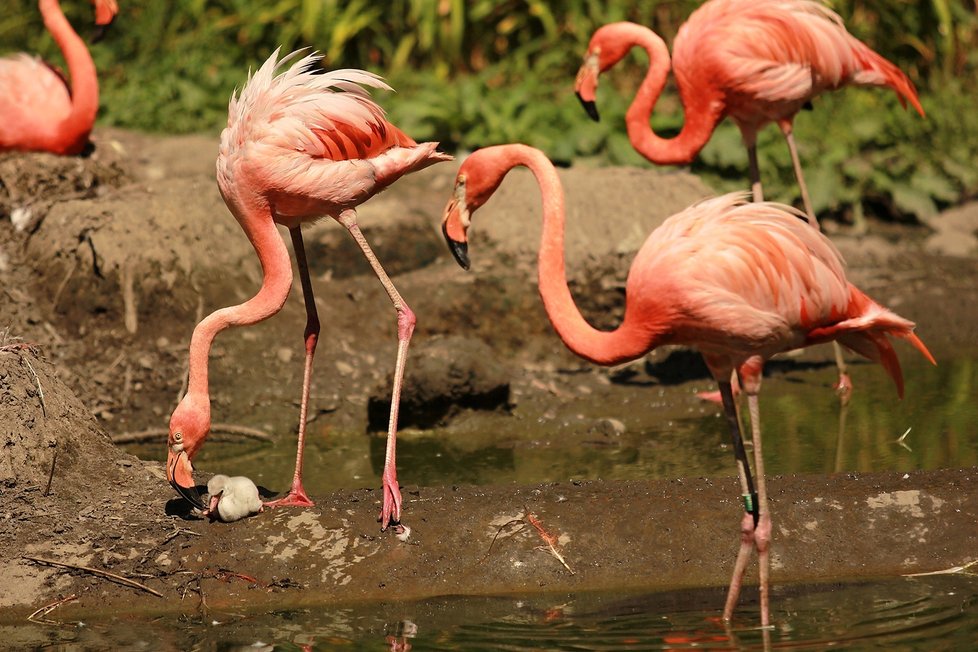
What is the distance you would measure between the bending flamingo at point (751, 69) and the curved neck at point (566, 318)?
7.31 ft

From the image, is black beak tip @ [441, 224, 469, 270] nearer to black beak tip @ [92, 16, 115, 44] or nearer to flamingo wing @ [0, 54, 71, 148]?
flamingo wing @ [0, 54, 71, 148]

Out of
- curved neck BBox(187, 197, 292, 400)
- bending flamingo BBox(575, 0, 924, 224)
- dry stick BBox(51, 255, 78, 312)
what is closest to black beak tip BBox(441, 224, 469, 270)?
curved neck BBox(187, 197, 292, 400)

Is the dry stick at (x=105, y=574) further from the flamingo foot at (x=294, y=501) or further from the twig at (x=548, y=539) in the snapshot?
the twig at (x=548, y=539)

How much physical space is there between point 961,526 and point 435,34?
736 centimetres

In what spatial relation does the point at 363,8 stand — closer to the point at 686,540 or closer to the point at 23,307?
the point at 23,307

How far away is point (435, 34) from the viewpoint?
35.6 ft

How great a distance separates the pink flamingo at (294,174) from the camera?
4922mm

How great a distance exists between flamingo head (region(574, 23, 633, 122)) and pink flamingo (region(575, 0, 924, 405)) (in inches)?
4.9

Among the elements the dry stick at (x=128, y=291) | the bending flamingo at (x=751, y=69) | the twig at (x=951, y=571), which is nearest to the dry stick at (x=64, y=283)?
the dry stick at (x=128, y=291)

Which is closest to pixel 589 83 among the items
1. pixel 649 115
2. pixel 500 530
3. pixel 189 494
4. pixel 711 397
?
pixel 649 115

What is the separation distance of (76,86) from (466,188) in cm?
455

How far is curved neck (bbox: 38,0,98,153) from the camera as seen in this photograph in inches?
326

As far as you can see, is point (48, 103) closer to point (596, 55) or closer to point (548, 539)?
point (596, 55)

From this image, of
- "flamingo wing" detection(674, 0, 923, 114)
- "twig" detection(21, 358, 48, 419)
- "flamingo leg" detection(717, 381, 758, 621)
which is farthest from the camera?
"flamingo wing" detection(674, 0, 923, 114)
